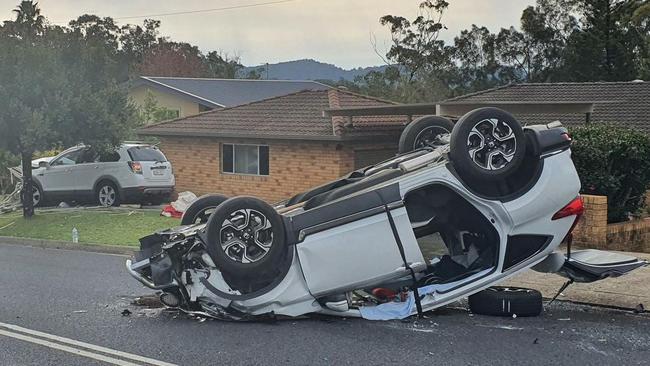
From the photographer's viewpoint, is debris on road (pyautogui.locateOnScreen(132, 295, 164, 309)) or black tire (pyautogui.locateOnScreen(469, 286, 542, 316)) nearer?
black tire (pyautogui.locateOnScreen(469, 286, 542, 316))

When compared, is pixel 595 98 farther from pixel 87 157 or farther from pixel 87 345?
pixel 87 345

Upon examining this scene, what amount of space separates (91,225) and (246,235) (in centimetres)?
1175

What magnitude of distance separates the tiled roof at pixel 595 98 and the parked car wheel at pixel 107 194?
31.6 ft

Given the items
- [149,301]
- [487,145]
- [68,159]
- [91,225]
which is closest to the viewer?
[487,145]

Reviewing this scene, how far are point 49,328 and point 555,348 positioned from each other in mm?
4981

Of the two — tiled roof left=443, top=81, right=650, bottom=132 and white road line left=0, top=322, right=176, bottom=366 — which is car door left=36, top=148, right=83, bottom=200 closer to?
tiled roof left=443, top=81, right=650, bottom=132

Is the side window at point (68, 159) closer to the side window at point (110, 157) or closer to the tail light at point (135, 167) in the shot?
the side window at point (110, 157)

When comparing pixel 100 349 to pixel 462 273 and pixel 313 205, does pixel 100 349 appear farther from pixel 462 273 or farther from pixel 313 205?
pixel 462 273

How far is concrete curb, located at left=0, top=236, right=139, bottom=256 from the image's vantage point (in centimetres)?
1514

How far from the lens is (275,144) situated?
902 inches

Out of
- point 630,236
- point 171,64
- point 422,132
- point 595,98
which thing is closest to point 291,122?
point 595,98

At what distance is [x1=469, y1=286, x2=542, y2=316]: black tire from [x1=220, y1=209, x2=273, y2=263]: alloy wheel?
235cm

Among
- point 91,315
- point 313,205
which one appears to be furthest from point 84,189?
point 313,205

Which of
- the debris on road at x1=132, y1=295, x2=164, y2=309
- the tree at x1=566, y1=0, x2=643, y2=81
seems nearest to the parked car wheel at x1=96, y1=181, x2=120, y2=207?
the debris on road at x1=132, y1=295, x2=164, y2=309
